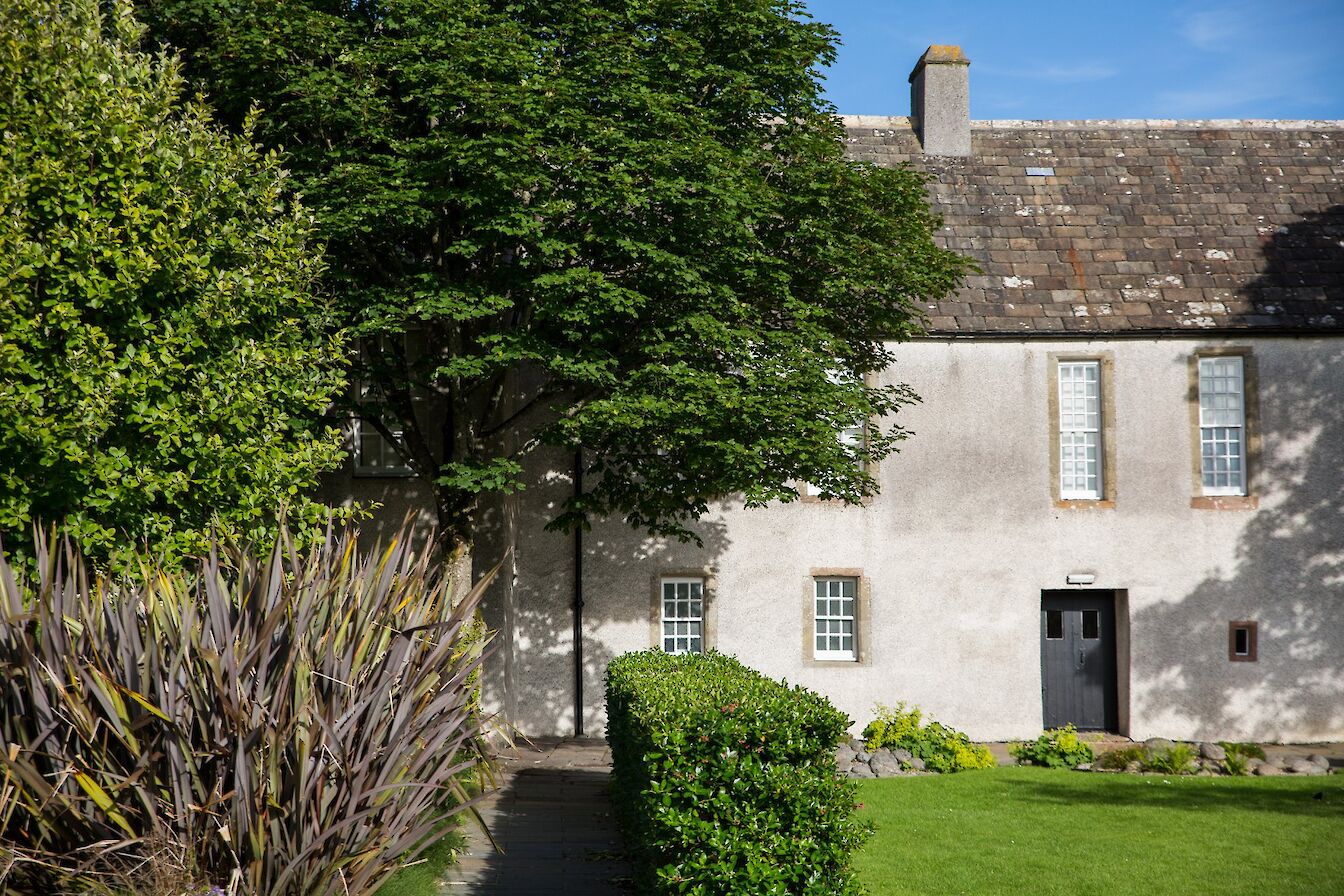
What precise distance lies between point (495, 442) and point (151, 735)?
10.6 m

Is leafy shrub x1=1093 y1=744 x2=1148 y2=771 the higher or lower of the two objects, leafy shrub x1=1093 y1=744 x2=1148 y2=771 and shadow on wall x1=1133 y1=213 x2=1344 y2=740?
the lower

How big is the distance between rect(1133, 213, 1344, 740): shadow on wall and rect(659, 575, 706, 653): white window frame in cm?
704

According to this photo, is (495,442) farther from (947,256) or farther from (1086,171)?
(1086,171)

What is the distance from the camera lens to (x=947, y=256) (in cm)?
1653

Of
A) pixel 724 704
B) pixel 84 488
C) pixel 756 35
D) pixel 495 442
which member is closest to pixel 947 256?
pixel 756 35

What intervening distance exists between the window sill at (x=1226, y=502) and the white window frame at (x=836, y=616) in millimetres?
5691

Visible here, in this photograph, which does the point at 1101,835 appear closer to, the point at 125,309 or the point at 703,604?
the point at 703,604

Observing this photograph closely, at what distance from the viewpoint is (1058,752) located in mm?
17078

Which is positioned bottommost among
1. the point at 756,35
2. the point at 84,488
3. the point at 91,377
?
the point at 84,488

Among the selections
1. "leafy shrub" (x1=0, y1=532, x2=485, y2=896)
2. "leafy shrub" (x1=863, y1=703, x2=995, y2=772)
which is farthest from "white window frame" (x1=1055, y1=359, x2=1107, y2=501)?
"leafy shrub" (x1=0, y1=532, x2=485, y2=896)

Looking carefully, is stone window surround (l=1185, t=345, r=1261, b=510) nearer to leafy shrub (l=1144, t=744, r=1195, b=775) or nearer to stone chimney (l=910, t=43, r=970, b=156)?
leafy shrub (l=1144, t=744, r=1195, b=775)

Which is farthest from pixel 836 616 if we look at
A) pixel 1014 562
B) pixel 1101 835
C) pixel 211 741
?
pixel 211 741

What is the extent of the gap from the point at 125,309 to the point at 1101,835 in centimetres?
1099

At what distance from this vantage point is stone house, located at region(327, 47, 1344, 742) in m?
19.4
